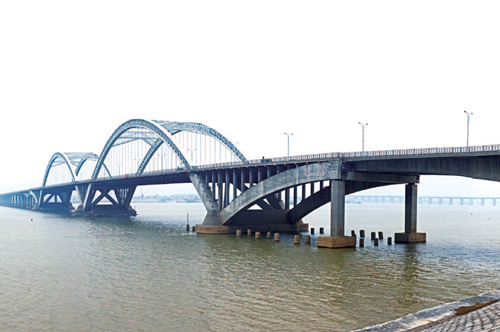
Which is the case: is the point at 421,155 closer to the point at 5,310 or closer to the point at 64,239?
the point at 5,310

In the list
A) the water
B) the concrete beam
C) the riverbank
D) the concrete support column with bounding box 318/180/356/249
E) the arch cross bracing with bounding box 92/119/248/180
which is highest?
the arch cross bracing with bounding box 92/119/248/180

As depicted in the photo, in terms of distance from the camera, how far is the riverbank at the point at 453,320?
21.0 metres

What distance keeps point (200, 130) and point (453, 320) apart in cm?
8823

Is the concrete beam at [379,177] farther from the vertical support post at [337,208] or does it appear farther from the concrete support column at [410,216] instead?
the vertical support post at [337,208]

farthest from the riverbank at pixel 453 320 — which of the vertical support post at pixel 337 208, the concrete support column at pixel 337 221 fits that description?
the vertical support post at pixel 337 208

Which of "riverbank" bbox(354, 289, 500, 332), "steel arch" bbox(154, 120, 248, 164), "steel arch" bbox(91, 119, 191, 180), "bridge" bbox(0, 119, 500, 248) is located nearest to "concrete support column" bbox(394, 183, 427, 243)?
"bridge" bbox(0, 119, 500, 248)

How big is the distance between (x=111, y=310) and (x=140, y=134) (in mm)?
106285

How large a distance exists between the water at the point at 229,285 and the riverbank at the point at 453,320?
Answer: 268cm

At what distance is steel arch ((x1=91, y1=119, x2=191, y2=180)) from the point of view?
334ft

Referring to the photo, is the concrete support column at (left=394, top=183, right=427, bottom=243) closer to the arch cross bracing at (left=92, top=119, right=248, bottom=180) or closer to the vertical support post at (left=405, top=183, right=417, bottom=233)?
the vertical support post at (left=405, top=183, right=417, bottom=233)

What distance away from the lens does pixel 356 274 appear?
135ft

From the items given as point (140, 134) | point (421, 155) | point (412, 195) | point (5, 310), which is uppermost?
point (140, 134)

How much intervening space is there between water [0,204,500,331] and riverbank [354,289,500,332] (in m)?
2.68

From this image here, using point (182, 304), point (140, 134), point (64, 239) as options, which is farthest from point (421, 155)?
point (140, 134)
